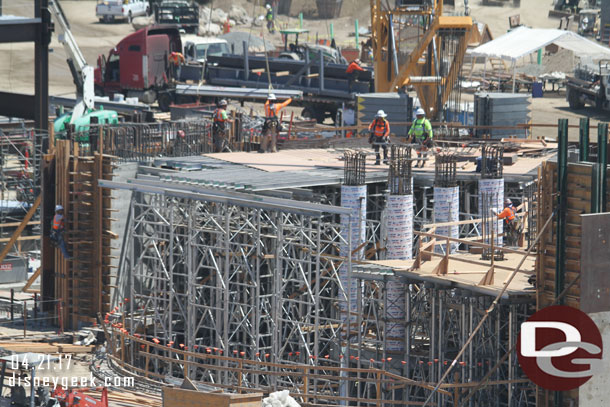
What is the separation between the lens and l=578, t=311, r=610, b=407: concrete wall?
27875 millimetres

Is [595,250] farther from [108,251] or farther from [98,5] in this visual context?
[98,5]

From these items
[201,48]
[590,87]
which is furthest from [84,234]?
[201,48]

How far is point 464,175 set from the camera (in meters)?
38.2

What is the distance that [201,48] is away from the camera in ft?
248

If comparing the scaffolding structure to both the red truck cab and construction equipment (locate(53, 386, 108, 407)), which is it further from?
the red truck cab

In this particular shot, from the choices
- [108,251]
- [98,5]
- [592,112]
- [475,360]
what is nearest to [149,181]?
[108,251]

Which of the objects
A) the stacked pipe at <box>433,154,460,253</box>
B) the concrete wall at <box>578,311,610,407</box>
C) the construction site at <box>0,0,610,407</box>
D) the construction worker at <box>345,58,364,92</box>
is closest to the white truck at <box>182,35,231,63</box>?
the construction worker at <box>345,58,364,92</box>

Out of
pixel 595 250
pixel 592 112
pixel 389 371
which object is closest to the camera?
pixel 595 250

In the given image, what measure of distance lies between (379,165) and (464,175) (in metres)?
2.59

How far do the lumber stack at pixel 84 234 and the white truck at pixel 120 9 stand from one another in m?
57.5

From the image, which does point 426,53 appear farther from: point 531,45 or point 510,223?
point 510,223

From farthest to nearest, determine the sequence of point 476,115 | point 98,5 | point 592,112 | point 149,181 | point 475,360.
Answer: point 98,5, point 592,112, point 476,115, point 149,181, point 475,360

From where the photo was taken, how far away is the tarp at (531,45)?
2357 inches

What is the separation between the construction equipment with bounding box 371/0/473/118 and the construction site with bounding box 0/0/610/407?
84 mm
